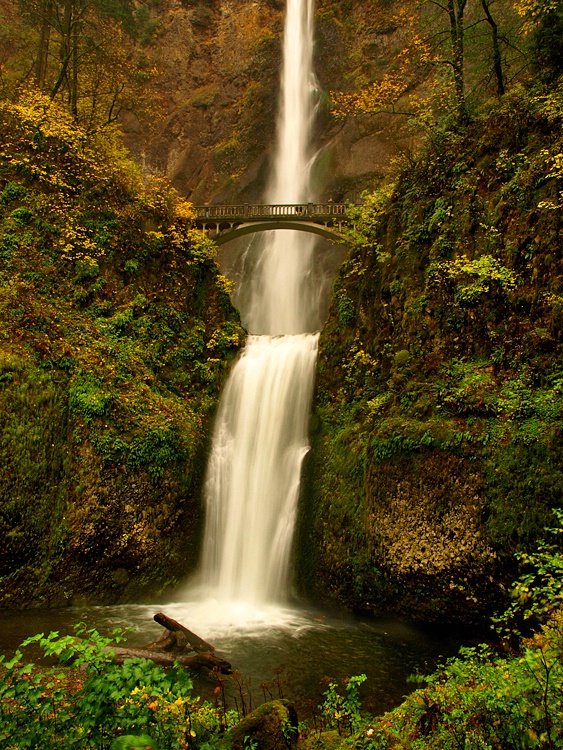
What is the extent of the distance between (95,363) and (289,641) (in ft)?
24.3

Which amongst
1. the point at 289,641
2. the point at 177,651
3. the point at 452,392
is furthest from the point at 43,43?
the point at 289,641

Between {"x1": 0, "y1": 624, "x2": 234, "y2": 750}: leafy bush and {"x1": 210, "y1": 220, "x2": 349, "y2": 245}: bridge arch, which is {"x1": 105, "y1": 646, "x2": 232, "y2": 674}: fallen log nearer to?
{"x1": 0, "y1": 624, "x2": 234, "y2": 750}: leafy bush

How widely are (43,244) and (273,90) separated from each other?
2355 centimetres

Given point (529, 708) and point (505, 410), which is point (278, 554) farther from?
point (529, 708)

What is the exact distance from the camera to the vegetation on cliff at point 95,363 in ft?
31.9

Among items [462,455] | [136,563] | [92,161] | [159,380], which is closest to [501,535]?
[462,455]

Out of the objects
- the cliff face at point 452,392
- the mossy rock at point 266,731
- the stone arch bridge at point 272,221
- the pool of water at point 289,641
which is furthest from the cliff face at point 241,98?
the mossy rock at point 266,731

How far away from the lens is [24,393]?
10086 mm

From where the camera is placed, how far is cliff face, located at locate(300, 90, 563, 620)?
752cm

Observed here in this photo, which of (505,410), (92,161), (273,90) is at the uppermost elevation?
(273,90)

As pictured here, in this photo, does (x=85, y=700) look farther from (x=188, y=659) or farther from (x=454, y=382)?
(x=454, y=382)

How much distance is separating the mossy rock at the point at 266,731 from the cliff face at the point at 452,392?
15.0 ft

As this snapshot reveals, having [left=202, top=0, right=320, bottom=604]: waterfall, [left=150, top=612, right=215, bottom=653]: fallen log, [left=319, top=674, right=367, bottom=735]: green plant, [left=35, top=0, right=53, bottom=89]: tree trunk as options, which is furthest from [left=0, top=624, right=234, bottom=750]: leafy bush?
[left=35, top=0, right=53, bottom=89]: tree trunk

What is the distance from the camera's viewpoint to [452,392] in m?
8.68
